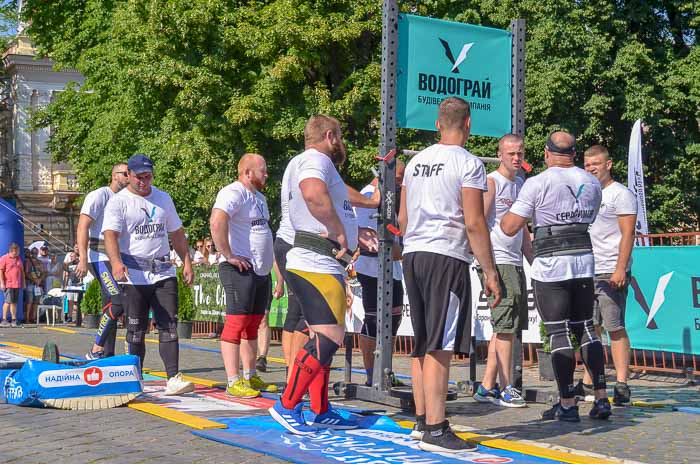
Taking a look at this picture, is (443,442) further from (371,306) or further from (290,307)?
(290,307)

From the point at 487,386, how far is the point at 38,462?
403 cm

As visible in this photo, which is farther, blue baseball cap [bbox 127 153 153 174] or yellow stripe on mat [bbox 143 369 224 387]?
yellow stripe on mat [bbox 143 369 224 387]

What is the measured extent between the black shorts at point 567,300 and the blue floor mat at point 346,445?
4.73 ft

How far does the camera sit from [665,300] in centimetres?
1173

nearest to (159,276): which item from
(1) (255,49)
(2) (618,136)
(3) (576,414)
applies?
(3) (576,414)

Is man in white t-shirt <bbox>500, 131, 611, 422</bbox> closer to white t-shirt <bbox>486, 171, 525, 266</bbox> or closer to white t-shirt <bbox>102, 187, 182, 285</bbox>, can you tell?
white t-shirt <bbox>486, 171, 525, 266</bbox>

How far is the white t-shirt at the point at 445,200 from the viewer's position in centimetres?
658

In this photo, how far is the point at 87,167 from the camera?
37.2 meters

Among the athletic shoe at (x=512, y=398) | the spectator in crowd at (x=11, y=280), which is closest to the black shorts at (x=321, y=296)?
the athletic shoe at (x=512, y=398)

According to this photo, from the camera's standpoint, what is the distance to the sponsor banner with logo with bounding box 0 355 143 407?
823 cm

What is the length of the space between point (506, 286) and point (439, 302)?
7.53 ft

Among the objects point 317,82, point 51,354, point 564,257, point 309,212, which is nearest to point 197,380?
point 51,354

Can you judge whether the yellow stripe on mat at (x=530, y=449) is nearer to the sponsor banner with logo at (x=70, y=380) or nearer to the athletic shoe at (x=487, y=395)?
the athletic shoe at (x=487, y=395)

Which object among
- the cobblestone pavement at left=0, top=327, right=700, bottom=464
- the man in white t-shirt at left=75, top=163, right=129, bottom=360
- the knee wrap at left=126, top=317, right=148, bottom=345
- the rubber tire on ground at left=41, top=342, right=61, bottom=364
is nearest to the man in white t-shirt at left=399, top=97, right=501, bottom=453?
the cobblestone pavement at left=0, top=327, right=700, bottom=464
